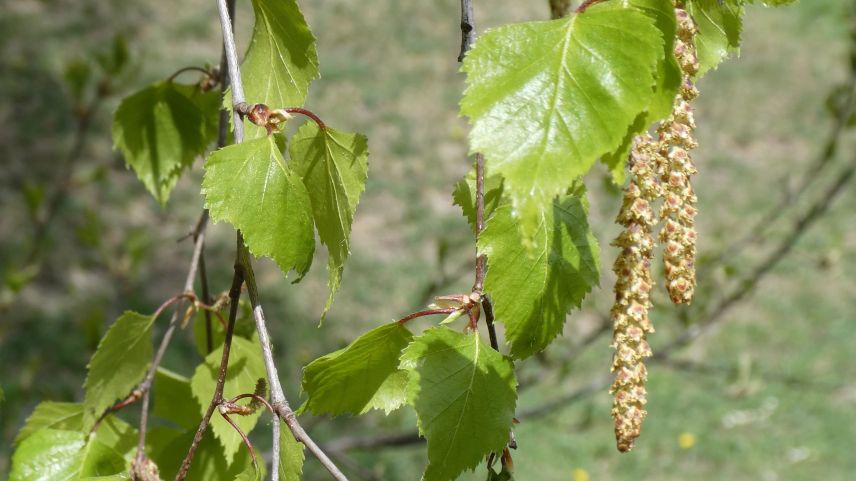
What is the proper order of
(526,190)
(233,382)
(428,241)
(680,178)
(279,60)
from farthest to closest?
(428,241) < (233,382) < (279,60) < (680,178) < (526,190)

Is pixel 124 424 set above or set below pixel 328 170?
below

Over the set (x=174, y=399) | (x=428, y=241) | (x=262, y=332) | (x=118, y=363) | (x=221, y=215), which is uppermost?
(x=221, y=215)

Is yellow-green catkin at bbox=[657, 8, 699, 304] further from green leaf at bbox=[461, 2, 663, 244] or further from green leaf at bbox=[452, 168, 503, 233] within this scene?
green leaf at bbox=[452, 168, 503, 233]

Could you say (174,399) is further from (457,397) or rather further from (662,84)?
(662,84)

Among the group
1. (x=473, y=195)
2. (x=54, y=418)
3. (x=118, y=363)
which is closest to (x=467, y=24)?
(x=473, y=195)

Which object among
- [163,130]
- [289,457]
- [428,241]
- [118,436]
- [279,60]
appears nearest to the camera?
[289,457]

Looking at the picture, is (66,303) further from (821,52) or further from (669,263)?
(821,52)
